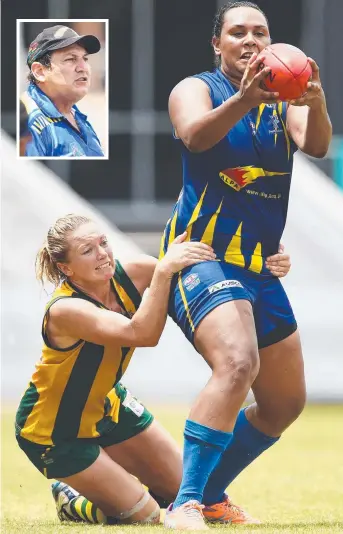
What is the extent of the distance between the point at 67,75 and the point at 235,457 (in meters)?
2.14

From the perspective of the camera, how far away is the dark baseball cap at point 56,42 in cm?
619

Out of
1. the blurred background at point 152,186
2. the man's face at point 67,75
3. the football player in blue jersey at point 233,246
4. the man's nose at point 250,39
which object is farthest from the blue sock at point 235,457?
the blurred background at point 152,186

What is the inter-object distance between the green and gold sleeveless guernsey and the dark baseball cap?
1430 mm

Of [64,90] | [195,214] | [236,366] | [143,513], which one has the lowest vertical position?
[143,513]

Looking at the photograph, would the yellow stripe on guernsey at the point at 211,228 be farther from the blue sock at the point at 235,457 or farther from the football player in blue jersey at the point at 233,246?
the blue sock at the point at 235,457

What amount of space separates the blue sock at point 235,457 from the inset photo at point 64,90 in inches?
69.8

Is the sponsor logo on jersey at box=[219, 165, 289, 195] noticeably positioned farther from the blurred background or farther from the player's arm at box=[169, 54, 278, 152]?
the blurred background

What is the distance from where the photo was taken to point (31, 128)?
21.1 feet

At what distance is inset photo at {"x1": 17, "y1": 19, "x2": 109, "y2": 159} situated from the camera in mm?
6250

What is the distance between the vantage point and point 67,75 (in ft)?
20.5

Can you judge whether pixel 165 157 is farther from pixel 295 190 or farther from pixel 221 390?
pixel 221 390

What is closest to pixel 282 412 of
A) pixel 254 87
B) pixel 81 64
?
pixel 254 87

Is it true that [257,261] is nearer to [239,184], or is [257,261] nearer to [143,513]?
[239,184]

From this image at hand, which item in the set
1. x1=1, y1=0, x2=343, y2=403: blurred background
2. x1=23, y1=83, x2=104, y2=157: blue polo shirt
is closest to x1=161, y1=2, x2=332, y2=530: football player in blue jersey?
x1=23, y1=83, x2=104, y2=157: blue polo shirt
